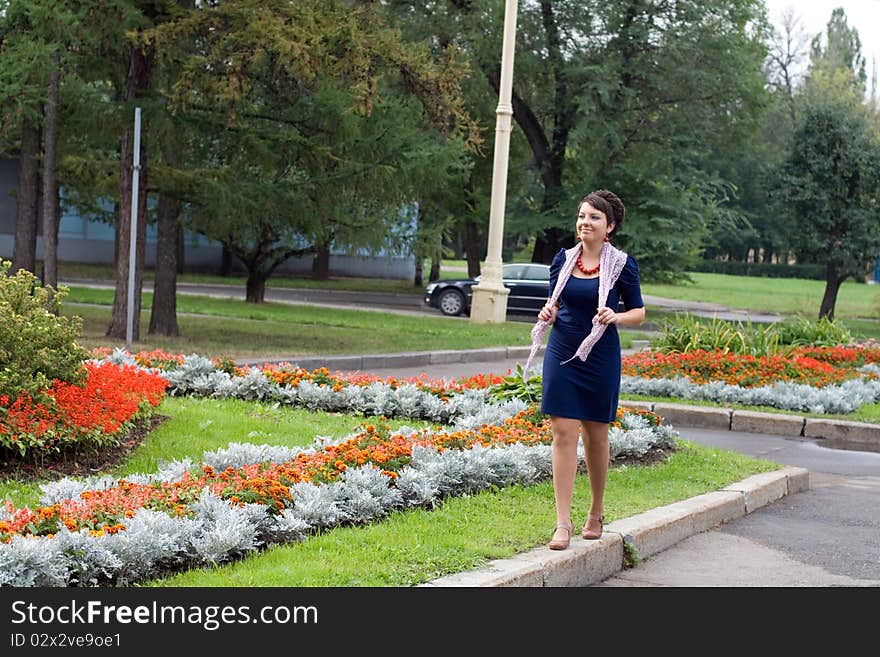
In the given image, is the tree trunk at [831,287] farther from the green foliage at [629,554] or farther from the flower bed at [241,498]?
the green foliage at [629,554]

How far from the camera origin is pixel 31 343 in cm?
833

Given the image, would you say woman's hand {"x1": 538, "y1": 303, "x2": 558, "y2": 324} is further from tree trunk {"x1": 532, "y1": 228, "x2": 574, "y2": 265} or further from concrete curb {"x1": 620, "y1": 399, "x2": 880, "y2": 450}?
tree trunk {"x1": 532, "y1": 228, "x2": 574, "y2": 265}

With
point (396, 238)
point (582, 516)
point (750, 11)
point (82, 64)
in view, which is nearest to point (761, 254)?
point (750, 11)

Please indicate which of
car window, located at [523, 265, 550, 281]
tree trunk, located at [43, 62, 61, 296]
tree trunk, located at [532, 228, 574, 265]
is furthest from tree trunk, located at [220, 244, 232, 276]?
tree trunk, located at [43, 62, 61, 296]

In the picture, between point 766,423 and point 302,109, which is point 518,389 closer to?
point 766,423

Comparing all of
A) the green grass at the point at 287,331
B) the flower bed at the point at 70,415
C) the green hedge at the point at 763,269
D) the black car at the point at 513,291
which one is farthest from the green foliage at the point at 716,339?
the green hedge at the point at 763,269

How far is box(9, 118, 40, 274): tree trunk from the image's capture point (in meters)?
20.7

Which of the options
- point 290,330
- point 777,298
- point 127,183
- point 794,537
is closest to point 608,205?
point 794,537

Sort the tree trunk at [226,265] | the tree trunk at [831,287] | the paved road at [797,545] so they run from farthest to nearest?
the tree trunk at [226,265] → the tree trunk at [831,287] → the paved road at [797,545]

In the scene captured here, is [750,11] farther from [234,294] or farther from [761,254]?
[761,254]

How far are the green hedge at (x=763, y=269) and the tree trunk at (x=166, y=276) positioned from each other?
66210 millimetres

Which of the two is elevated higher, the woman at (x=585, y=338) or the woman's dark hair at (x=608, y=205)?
the woman's dark hair at (x=608, y=205)

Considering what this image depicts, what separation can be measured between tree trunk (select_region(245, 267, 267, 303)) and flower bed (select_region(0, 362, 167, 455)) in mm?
21117

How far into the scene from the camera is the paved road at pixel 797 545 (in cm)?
682
